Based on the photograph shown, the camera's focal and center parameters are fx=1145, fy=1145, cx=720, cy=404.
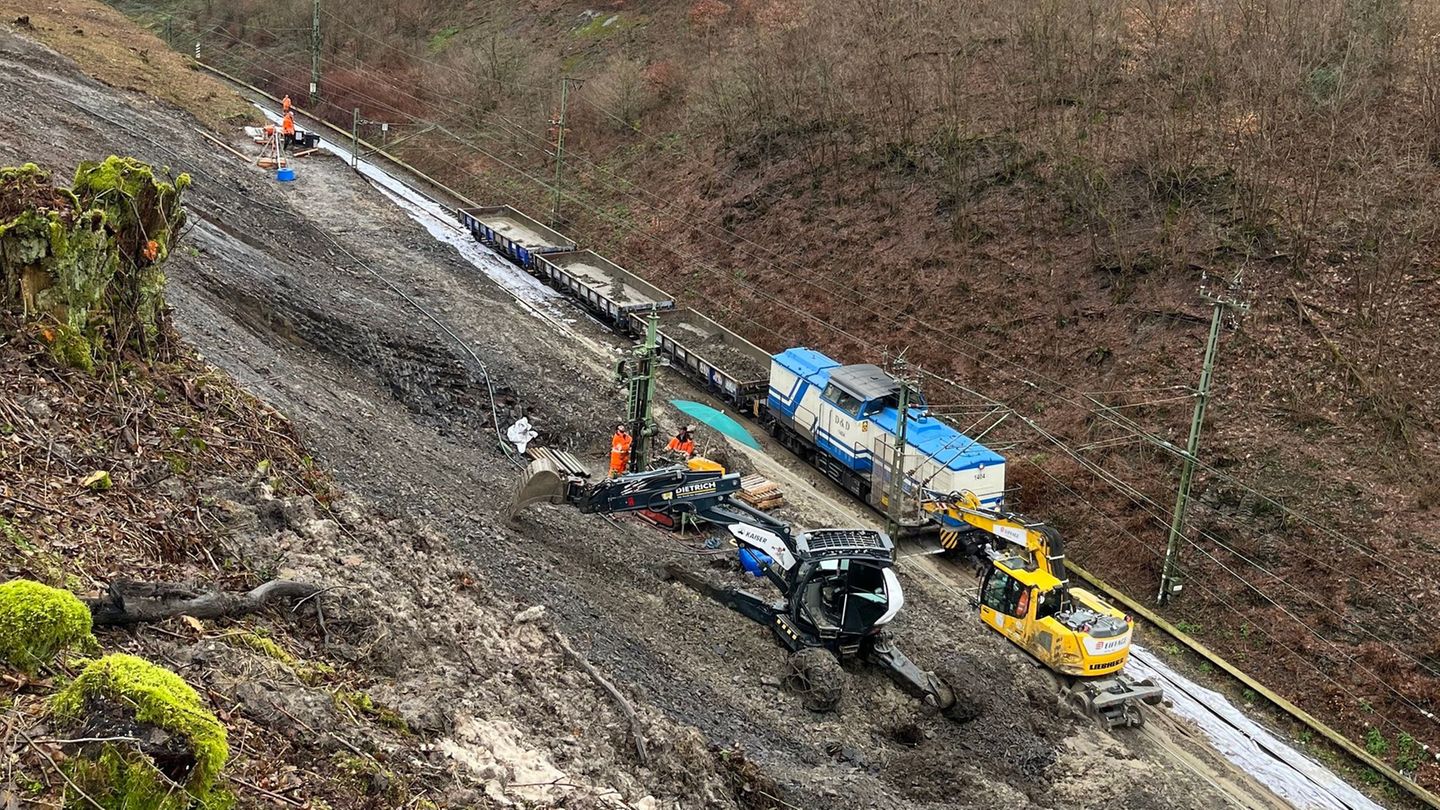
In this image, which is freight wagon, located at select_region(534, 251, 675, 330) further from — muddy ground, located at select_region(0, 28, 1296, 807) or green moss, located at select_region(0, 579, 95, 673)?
green moss, located at select_region(0, 579, 95, 673)

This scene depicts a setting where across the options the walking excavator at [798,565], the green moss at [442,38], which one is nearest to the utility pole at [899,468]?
the walking excavator at [798,565]

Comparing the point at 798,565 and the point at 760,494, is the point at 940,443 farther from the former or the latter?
the point at 798,565

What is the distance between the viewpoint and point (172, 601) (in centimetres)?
1003

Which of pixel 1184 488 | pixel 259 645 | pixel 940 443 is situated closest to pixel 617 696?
pixel 259 645

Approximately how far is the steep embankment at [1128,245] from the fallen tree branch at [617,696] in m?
15.1

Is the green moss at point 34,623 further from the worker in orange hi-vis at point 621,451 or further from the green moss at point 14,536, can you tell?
the worker in orange hi-vis at point 621,451

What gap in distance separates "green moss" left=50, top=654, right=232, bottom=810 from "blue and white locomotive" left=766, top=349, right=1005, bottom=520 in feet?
65.7

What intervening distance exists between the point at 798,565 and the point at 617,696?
18.9 feet

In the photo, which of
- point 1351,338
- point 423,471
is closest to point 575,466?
point 423,471

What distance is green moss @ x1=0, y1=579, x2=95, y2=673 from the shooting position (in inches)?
307

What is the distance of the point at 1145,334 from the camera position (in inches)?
1176

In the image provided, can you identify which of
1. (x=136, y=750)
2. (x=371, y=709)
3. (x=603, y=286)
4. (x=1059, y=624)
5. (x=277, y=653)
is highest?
(x=136, y=750)

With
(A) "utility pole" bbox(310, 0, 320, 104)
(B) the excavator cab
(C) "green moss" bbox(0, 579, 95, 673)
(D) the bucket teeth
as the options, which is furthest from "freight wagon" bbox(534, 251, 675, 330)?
(A) "utility pole" bbox(310, 0, 320, 104)

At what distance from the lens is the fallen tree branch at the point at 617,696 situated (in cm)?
1210
